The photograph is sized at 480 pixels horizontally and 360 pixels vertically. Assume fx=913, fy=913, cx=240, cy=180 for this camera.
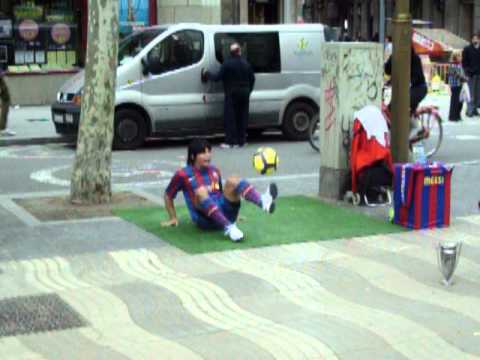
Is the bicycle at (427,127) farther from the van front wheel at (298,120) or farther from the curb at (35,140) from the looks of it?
the curb at (35,140)

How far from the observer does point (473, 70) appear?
64.6 ft

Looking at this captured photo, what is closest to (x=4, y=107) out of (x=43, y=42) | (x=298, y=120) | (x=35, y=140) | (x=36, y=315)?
(x=35, y=140)

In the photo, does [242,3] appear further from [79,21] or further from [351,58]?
[351,58]

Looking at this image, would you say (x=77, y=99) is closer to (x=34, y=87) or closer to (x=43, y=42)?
(x=34, y=87)

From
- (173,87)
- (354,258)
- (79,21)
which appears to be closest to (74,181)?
(354,258)

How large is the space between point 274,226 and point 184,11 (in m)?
14.6

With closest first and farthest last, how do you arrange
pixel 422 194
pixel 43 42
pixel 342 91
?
pixel 422 194, pixel 342 91, pixel 43 42

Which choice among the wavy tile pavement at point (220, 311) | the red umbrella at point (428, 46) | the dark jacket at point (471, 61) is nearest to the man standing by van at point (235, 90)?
the dark jacket at point (471, 61)

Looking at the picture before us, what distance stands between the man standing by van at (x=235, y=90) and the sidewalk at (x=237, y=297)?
6.47 meters

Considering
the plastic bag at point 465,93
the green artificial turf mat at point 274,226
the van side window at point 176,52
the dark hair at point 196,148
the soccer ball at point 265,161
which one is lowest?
the green artificial turf mat at point 274,226

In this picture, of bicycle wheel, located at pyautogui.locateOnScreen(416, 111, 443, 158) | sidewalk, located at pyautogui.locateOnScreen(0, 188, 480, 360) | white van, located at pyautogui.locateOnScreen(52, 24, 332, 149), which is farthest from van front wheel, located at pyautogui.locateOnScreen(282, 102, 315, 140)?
sidewalk, located at pyautogui.locateOnScreen(0, 188, 480, 360)

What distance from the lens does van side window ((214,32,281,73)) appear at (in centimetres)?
1532

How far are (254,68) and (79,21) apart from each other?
781cm

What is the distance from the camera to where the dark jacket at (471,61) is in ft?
64.4
